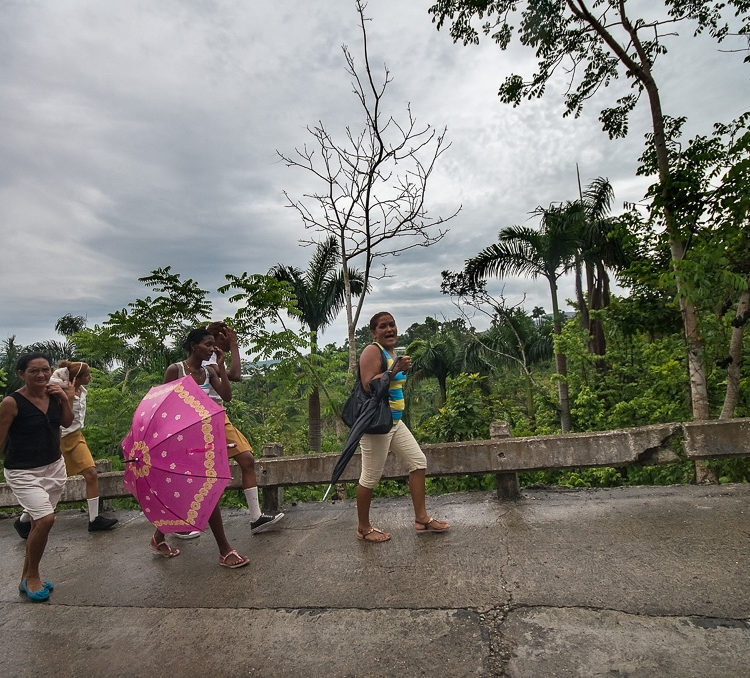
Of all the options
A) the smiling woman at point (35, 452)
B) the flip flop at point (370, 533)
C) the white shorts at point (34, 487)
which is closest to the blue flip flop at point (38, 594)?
the smiling woman at point (35, 452)

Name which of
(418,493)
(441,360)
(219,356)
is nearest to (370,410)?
(418,493)

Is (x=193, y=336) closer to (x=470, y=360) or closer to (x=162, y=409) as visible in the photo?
(x=162, y=409)

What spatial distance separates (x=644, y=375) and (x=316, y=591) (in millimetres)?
Answer: 10154

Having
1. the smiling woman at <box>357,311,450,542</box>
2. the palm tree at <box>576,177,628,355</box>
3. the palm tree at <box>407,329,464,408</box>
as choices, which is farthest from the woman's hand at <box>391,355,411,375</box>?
the palm tree at <box>407,329,464,408</box>

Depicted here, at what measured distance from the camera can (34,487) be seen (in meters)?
3.37

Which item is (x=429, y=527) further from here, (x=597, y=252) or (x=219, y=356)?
(x=597, y=252)

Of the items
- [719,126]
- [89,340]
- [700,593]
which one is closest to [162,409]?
[700,593]

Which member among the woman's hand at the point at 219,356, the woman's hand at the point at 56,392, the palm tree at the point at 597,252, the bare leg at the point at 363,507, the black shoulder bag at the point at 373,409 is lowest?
the bare leg at the point at 363,507

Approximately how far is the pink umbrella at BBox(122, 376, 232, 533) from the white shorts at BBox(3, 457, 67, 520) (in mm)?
698

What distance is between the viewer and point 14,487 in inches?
132

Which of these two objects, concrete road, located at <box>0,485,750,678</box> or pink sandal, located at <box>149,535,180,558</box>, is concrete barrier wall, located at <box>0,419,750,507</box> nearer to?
concrete road, located at <box>0,485,750,678</box>

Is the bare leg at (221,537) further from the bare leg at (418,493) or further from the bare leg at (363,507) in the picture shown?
the bare leg at (418,493)

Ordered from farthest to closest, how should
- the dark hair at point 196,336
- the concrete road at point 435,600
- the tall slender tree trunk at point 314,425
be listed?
1. the tall slender tree trunk at point 314,425
2. the dark hair at point 196,336
3. the concrete road at point 435,600

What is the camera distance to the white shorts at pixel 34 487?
10.8 ft
